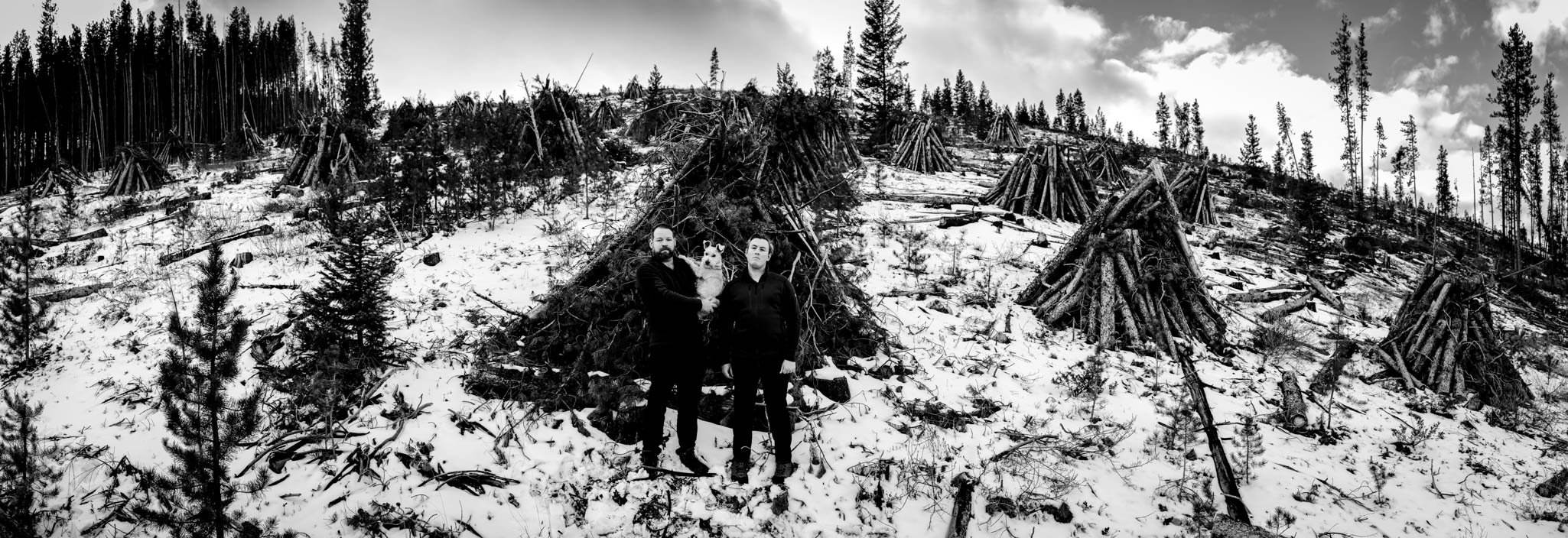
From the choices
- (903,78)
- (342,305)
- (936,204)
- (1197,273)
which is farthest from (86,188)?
(903,78)

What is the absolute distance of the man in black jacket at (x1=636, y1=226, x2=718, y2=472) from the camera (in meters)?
4.06

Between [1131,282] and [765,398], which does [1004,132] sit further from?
[765,398]

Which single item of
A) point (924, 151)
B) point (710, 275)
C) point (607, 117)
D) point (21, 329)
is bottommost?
point (21, 329)

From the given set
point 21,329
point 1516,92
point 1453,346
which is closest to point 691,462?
point 21,329

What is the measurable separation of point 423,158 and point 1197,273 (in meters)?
11.9

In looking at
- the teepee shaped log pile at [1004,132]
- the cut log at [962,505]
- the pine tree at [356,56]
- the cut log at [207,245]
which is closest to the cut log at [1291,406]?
the cut log at [962,505]

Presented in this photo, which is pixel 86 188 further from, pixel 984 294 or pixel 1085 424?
pixel 1085 424

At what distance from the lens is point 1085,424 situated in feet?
17.1

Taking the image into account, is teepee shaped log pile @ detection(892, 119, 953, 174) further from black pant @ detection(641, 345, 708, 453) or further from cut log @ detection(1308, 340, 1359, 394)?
black pant @ detection(641, 345, 708, 453)

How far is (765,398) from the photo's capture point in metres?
4.14

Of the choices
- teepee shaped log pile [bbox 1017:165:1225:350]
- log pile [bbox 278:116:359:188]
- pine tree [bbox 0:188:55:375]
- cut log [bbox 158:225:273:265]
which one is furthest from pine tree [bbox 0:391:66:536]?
log pile [bbox 278:116:359:188]

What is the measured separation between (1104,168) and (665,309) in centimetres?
1795

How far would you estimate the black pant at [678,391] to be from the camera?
4098 mm

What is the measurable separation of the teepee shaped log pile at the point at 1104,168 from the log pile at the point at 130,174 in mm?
24064
